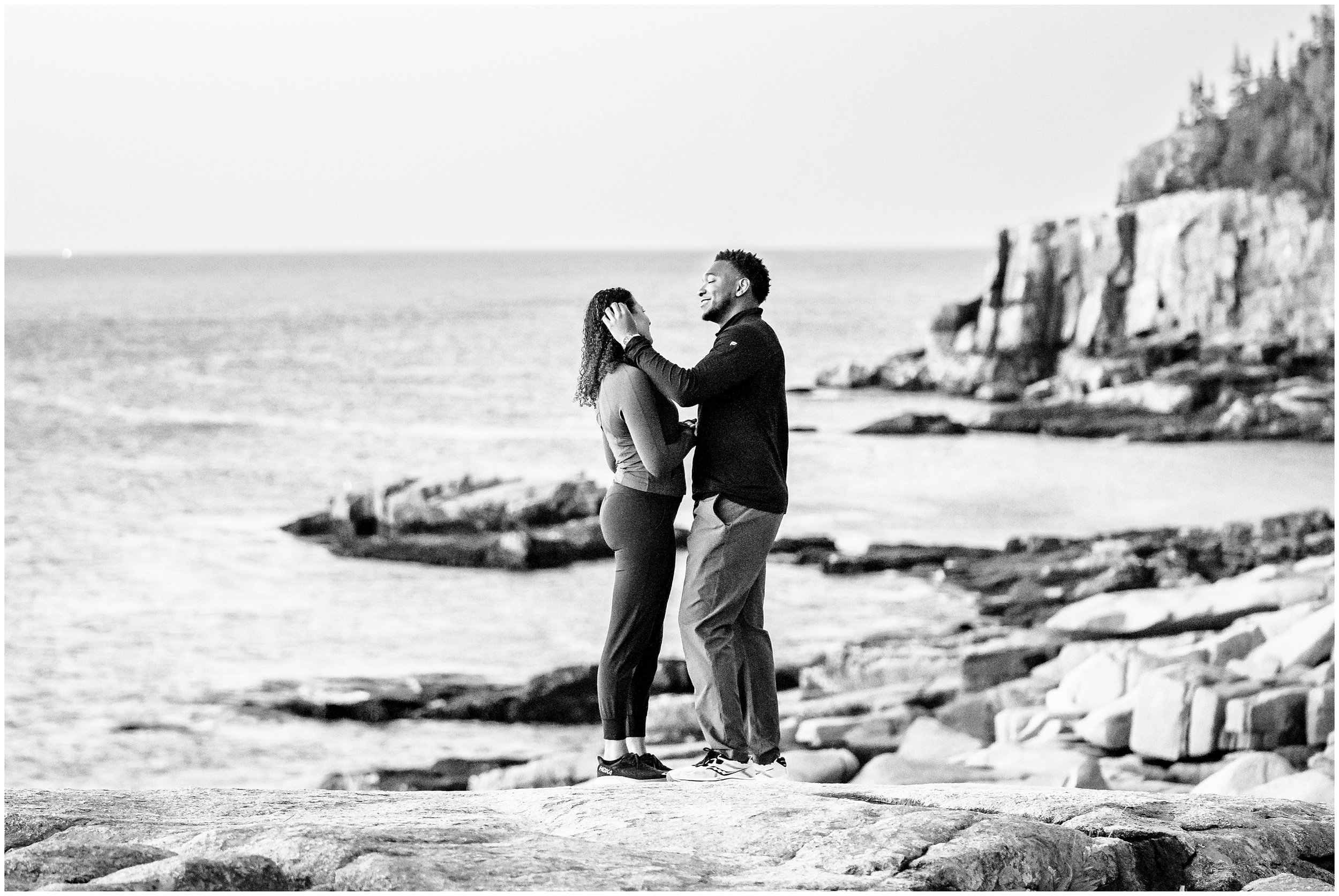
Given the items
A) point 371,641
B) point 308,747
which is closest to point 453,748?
point 308,747

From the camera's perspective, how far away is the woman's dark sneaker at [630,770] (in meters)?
6.50

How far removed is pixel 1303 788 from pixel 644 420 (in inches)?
246

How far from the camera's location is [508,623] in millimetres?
25000

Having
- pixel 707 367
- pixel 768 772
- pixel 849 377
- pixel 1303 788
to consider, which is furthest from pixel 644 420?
pixel 849 377

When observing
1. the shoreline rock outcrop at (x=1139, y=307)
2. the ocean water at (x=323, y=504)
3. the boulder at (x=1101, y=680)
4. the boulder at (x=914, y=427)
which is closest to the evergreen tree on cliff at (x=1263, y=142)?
the shoreline rock outcrop at (x=1139, y=307)

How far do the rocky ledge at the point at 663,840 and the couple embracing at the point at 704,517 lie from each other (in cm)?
30

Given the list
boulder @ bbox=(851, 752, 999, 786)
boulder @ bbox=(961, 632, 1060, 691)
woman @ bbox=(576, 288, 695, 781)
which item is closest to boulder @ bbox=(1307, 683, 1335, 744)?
boulder @ bbox=(851, 752, 999, 786)

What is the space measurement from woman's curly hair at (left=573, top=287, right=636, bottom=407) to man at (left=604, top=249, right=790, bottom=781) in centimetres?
7

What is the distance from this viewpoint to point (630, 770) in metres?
6.52

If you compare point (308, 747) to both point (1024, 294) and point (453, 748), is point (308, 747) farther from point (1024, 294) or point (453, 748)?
point (1024, 294)

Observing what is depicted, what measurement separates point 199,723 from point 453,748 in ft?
13.1

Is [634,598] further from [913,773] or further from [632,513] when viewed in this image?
[913,773]

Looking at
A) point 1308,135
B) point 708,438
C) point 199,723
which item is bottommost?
point 199,723

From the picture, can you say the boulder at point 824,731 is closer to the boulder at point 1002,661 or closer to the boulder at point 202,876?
the boulder at point 1002,661
